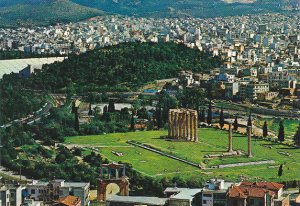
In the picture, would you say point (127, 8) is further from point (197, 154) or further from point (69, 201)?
point (69, 201)

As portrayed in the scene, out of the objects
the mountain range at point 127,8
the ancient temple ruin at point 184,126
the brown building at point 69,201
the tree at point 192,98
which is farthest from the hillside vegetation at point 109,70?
the mountain range at point 127,8

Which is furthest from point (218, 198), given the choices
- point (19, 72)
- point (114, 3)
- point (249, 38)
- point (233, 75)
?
point (114, 3)

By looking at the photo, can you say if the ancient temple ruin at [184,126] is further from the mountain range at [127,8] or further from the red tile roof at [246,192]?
the mountain range at [127,8]

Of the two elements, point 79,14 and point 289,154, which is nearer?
point 289,154

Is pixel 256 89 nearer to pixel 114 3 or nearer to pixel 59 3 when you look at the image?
pixel 59 3

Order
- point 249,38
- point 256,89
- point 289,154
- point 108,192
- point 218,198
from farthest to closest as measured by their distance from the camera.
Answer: point 249,38
point 256,89
point 289,154
point 108,192
point 218,198

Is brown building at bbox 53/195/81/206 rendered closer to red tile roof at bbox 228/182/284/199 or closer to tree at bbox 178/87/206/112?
red tile roof at bbox 228/182/284/199

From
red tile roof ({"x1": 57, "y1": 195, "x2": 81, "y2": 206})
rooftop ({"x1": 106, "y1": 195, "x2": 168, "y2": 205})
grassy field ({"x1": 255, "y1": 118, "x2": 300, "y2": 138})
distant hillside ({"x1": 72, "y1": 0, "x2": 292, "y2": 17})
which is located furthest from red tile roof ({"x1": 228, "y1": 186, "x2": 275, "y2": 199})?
distant hillside ({"x1": 72, "y1": 0, "x2": 292, "y2": 17})

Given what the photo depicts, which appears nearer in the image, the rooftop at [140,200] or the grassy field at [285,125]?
the rooftop at [140,200]

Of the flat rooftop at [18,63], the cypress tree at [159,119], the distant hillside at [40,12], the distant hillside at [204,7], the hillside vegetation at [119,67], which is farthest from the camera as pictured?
the distant hillside at [204,7]
